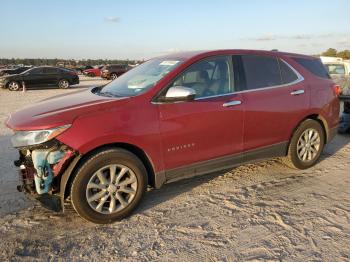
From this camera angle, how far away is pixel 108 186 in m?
3.60

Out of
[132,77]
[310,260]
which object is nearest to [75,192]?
[132,77]

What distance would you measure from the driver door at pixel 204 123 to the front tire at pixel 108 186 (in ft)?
1.35

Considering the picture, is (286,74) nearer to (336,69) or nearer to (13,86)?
(336,69)

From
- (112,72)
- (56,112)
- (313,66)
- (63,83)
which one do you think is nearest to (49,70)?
(63,83)

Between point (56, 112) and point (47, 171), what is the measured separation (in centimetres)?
60

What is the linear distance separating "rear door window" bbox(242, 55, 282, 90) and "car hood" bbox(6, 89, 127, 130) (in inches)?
70.4

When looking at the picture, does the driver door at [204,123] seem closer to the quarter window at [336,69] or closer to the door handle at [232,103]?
the door handle at [232,103]

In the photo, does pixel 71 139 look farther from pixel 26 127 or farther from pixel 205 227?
pixel 205 227

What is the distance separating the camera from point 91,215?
3.54 m

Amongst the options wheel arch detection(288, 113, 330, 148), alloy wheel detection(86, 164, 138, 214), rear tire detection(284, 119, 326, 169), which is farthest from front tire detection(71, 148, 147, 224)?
wheel arch detection(288, 113, 330, 148)

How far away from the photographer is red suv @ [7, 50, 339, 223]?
3.39 meters

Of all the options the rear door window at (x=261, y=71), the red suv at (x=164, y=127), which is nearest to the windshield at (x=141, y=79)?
the red suv at (x=164, y=127)

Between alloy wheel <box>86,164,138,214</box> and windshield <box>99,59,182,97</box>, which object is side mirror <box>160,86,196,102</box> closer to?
windshield <box>99,59,182,97</box>

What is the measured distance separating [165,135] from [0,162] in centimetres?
335
